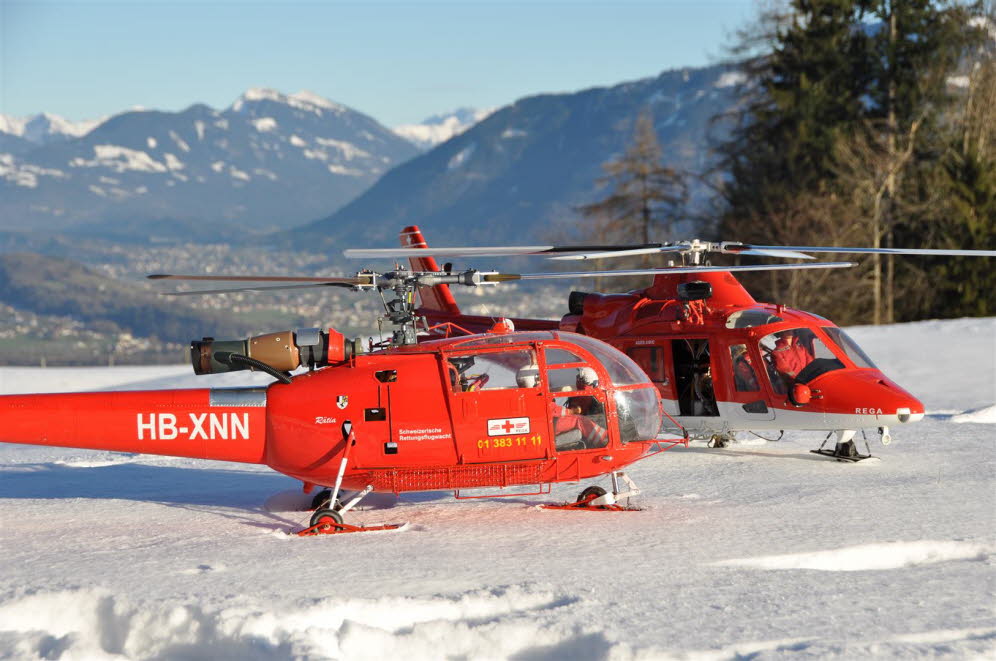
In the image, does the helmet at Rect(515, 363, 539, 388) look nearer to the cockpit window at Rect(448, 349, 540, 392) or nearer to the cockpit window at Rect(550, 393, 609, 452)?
the cockpit window at Rect(448, 349, 540, 392)

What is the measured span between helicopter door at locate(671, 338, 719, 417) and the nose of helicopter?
5.00 ft

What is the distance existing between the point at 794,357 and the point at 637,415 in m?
3.41

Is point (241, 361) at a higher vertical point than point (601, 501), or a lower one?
higher

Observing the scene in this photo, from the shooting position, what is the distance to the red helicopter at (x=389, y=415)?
10.9 metres

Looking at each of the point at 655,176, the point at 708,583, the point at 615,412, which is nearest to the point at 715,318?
the point at 615,412

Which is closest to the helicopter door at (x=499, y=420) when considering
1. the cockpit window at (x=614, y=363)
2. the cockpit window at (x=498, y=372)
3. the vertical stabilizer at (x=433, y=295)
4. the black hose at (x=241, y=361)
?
the cockpit window at (x=498, y=372)

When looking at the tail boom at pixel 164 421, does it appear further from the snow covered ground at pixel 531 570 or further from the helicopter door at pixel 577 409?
the helicopter door at pixel 577 409

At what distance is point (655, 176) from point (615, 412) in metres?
41.8

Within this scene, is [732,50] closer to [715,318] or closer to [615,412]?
[715,318]

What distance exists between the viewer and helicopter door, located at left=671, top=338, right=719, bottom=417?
558 inches

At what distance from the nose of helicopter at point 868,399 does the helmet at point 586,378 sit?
3.74m

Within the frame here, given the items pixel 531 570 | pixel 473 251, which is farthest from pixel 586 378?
pixel 531 570

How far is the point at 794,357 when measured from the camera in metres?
13.6

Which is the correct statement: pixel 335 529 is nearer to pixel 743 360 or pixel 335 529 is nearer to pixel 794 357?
pixel 743 360
